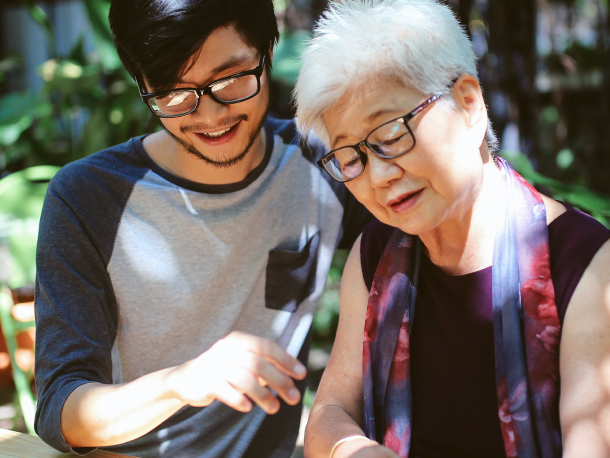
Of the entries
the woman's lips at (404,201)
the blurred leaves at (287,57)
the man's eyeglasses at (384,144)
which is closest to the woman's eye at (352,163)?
the man's eyeglasses at (384,144)

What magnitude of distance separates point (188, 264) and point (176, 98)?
19.6 inches

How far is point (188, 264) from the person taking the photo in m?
1.75

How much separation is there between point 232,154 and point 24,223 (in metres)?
1.19

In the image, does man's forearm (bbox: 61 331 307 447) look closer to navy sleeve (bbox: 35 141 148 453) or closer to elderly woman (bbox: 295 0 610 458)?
navy sleeve (bbox: 35 141 148 453)

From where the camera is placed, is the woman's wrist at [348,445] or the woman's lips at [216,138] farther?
the woman's lips at [216,138]

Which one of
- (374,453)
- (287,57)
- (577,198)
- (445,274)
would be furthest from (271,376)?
(287,57)

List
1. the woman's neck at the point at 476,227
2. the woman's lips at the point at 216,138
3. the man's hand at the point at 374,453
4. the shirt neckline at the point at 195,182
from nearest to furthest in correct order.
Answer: the man's hand at the point at 374,453 < the woman's neck at the point at 476,227 < the woman's lips at the point at 216,138 < the shirt neckline at the point at 195,182

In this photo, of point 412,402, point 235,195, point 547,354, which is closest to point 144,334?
point 235,195

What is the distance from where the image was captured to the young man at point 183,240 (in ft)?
4.74

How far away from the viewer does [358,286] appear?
1542 mm

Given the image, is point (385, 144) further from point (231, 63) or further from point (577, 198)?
point (577, 198)

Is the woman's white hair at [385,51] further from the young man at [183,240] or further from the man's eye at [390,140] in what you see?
the young man at [183,240]

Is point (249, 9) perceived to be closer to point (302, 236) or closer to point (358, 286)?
point (302, 236)

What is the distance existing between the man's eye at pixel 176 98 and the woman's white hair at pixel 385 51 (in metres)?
0.38
